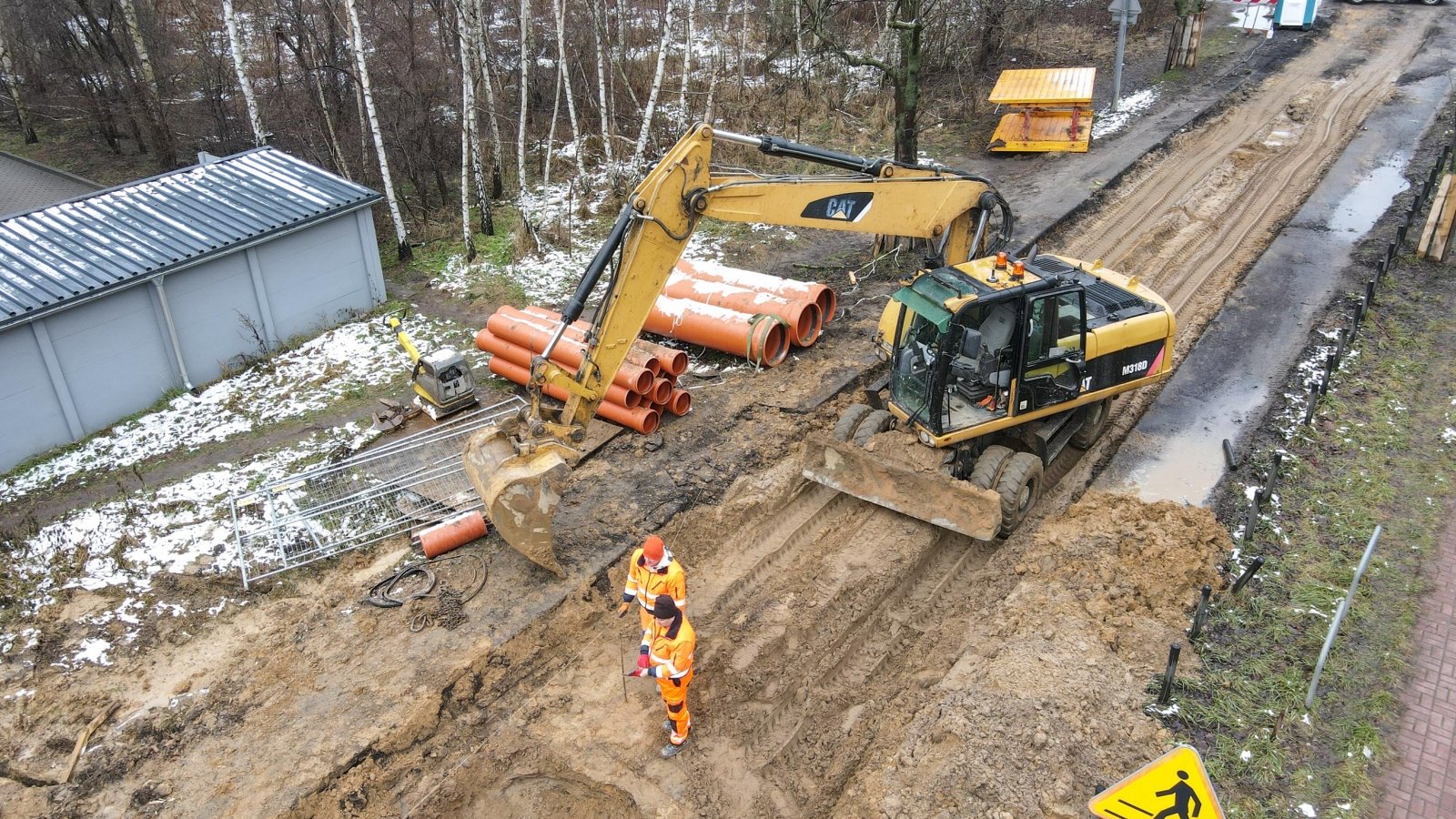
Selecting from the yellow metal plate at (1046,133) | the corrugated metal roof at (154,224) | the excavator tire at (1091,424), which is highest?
the corrugated metal roof at (154,224)

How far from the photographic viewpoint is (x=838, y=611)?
9.36 m

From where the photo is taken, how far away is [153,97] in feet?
71.1

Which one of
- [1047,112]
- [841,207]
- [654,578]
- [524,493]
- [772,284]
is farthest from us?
[1047,112]

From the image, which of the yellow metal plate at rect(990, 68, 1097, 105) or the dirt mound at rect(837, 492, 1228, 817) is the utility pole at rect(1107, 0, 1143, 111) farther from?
the dirt mound at rect(837, 492, 1228, 817)

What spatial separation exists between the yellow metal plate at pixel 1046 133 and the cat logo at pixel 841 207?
11.3 metres

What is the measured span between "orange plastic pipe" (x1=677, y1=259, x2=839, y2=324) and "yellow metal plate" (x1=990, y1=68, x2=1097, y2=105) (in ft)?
28.8

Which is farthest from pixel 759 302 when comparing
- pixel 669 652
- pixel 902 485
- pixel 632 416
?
pixel 669 652

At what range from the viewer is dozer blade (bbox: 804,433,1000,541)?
954 cm

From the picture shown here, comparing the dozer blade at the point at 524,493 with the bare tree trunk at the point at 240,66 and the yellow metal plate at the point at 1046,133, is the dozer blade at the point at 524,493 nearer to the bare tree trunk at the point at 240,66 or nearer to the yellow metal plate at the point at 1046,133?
the bare tree trunk at the point at 240,66

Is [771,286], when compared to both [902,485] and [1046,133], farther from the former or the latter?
[1046,133]

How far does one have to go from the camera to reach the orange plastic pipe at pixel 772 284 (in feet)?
45.3

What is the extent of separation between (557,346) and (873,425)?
4155 mm

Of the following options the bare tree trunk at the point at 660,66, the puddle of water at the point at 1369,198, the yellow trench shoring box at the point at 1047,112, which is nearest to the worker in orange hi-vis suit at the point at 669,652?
the bare tree trunk at the point at 660,66

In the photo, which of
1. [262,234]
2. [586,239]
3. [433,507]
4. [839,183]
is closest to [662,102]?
[586,239]
